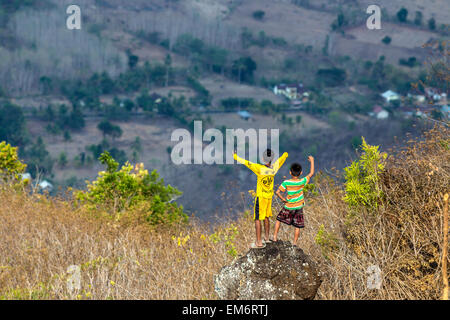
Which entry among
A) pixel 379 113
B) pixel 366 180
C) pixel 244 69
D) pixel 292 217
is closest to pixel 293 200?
pixel 292 217

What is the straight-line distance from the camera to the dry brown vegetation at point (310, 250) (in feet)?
30.4

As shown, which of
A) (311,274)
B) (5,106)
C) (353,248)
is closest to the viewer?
(311,274)

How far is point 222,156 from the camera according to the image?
90.8 metres

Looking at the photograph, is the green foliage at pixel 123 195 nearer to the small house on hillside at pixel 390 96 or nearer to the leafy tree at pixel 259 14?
the small house on hillside at pixel 390 96

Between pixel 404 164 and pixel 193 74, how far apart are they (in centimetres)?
11653

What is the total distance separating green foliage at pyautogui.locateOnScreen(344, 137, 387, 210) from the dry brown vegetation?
0.16m

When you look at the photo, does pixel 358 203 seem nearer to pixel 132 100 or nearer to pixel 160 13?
pixel 132 100

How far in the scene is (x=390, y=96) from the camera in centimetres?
10731

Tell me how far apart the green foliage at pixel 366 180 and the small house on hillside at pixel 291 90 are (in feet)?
348

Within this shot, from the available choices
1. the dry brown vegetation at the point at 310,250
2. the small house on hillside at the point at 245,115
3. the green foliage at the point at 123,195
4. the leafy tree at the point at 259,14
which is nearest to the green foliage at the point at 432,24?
the leafy tree at the point at 259,14

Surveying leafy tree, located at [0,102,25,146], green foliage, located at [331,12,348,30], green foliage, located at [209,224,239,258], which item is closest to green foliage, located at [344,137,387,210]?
green foliage, located at [209,224,239,258]

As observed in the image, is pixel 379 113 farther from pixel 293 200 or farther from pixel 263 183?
pixel 263 183

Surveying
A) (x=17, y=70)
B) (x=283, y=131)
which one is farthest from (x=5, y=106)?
(x=283, y=131)

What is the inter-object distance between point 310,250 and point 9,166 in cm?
1017
